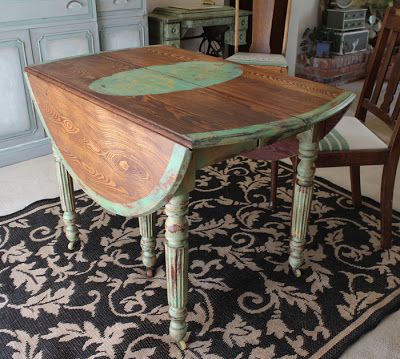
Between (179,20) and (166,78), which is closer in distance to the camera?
(166,78)

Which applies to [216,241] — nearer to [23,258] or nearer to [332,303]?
[332,303]

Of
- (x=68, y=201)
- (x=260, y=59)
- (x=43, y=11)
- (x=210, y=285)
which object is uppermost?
(x=43, y=11)

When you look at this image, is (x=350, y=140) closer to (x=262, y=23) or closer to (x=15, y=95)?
(x=262, y=23)

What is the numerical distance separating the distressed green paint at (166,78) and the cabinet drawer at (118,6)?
1.31 metres

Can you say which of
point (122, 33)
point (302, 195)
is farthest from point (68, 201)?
point (122, 33)

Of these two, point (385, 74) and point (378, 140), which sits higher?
point (385, 74)

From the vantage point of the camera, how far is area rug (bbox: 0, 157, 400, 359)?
4.75 ft

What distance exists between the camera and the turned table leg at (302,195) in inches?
58.9

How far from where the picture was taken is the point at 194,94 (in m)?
1.43

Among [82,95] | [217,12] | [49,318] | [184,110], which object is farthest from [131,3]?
[49,318]

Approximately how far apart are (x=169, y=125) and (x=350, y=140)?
100cm

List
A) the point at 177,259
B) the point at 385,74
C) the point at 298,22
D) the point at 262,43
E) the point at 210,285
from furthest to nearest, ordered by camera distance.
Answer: the point at 298,22 → the point at 262,43 → the point at 385,74 → the point at 210,285 → the point at 177,259

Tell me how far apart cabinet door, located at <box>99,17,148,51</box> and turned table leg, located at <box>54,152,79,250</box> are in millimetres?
1446

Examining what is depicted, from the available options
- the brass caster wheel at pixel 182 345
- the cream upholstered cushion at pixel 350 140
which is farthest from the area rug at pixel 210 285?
the cream upholstered cushion at pixel 350 140
